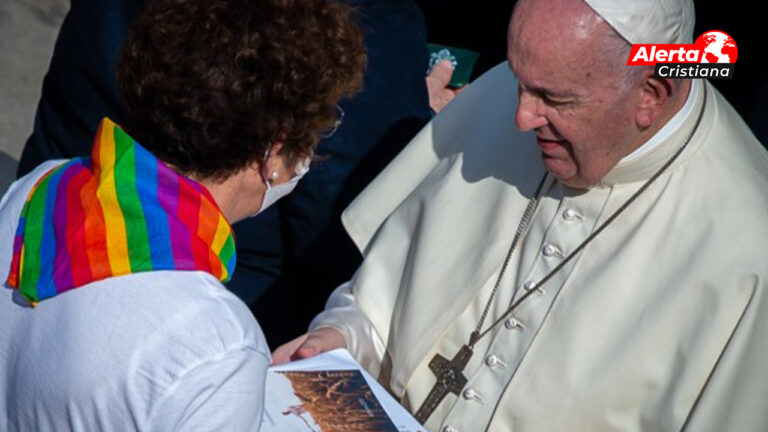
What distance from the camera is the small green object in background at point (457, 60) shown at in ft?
13.8

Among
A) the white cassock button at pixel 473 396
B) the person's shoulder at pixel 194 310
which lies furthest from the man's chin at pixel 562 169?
the person's shoulder at pixel 194 310

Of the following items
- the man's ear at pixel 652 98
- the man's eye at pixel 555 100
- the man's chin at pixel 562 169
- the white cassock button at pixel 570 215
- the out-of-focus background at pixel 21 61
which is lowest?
the out-of-focus background at pixel 21 61

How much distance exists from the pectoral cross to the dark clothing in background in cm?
68

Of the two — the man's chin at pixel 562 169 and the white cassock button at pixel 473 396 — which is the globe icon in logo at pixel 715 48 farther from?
the white cassock button at pixel 473 396

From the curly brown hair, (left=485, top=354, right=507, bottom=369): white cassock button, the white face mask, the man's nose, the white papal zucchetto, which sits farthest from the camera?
(left=485, top=354, right=507, bottom=369): white cassock button

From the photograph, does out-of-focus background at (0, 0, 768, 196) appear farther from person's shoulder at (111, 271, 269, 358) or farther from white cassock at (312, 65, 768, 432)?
person's shoulder at (111, 271, 269, 358)

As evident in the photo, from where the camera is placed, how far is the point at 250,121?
1.99 metres

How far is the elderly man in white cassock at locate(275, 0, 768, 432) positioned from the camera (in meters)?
2.41

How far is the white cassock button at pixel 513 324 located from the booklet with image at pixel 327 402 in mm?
413

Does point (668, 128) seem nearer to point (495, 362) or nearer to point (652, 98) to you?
point (652, 98)

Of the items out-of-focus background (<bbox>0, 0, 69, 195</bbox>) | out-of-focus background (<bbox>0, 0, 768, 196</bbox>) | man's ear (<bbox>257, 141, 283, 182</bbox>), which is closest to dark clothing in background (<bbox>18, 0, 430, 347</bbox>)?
man's ear (<bbox>257, 141, 283, 182</bbox>)

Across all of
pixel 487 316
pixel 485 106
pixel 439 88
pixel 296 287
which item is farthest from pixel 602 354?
pixel 439 88

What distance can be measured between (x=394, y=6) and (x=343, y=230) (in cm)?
72

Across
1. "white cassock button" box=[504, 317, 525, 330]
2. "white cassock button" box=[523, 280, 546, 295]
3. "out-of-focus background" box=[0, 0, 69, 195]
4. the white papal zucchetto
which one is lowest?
"out-of-focus background" box=[0, 0, 69, 195]
